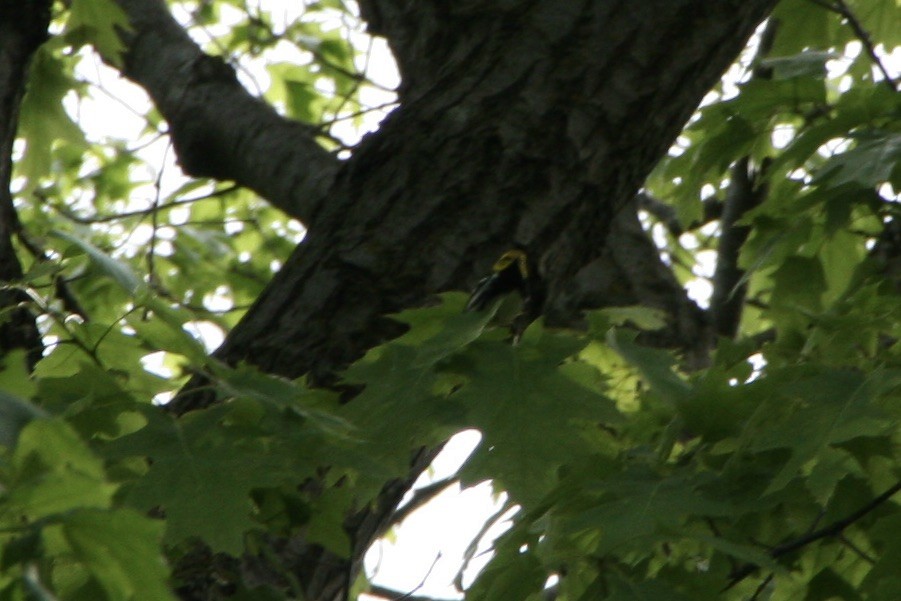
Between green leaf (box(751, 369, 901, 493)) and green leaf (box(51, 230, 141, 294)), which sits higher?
green leaf (box(51, 230, 141, 294))

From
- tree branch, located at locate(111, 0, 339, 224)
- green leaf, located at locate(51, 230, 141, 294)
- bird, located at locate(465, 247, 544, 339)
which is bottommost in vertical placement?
bird, located at locate(465, 247, 544, 339)

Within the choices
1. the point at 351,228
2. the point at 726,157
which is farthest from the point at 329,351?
the point at 726,157

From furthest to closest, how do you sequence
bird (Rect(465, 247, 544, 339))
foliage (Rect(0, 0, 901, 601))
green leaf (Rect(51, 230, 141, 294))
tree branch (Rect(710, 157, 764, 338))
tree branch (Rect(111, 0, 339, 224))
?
tree branch (Rect(710, 157, 764, 338)) < tree branch (Rect(111, 0, 339, 224)) < bird (Rect(465, 247, 544, 339)) < green leaf (Rect(51, 230, 141, 294)) < foliage (Rect(0, 0, 901, 601))

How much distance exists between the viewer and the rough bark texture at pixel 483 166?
1659 millimetres

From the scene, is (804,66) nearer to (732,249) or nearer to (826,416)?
(826,416)

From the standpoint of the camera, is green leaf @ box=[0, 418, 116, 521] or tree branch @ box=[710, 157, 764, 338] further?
tree branch @ box=[710, 157, 764, 338]

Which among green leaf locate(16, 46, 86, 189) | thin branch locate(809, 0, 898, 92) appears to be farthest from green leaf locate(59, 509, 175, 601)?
green leaf locate(16, 46, 86, 189)

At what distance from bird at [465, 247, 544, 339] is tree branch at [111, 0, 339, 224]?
2.68ft

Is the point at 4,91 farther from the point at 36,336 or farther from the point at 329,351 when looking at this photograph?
the point at 329,351

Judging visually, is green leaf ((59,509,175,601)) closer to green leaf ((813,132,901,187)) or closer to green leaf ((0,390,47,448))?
green leaf ((0,390,47,448))

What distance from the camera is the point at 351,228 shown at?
5.63ft

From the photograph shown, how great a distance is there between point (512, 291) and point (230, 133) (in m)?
1.31

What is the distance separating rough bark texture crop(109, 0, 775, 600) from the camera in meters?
1.66

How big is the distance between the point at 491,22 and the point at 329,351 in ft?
2.01
